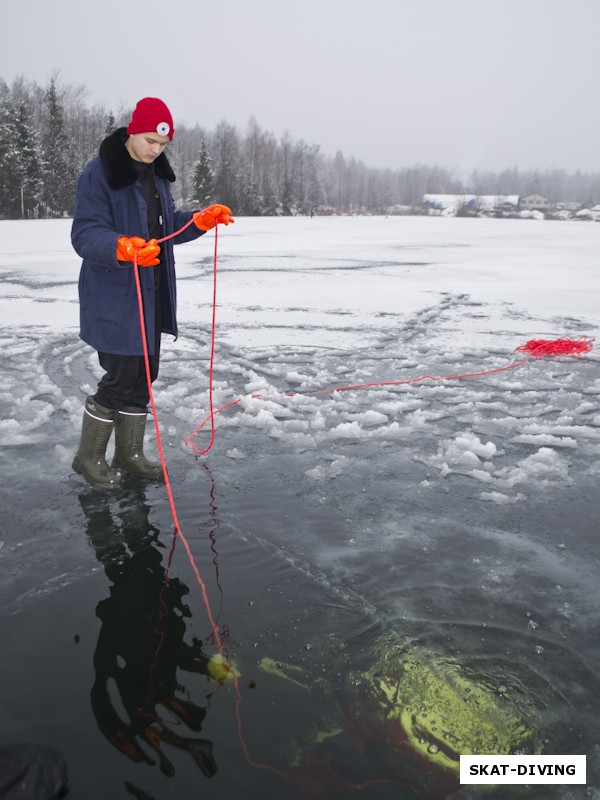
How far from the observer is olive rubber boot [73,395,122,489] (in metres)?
3.16

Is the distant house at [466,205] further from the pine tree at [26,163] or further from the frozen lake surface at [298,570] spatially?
the frozen lake surface at [298,570]

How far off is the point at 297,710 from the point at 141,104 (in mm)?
2619

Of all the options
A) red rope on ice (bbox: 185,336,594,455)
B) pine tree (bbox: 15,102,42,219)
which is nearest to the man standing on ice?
red rope on ice (bbox: 185,336,594,455)

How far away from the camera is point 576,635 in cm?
212

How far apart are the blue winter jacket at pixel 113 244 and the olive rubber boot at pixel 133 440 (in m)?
0.39

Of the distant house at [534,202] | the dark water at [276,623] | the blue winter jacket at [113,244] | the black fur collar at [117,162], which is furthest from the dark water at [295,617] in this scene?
the distant house at [534,202]

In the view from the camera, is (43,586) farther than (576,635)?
Yes

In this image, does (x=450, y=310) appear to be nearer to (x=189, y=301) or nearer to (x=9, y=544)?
(x=189, y=301)

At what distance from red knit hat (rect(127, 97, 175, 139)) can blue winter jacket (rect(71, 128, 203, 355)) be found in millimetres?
129

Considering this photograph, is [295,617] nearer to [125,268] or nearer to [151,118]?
[125,268]

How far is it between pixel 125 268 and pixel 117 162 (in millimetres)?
485

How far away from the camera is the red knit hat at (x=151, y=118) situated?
9.22 ft

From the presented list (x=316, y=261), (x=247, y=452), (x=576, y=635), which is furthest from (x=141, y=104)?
(x=316, y=261)

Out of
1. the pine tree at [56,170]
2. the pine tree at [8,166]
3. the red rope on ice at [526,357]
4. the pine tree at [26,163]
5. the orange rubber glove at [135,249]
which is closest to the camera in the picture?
the orange rubber glove at [135,249]
